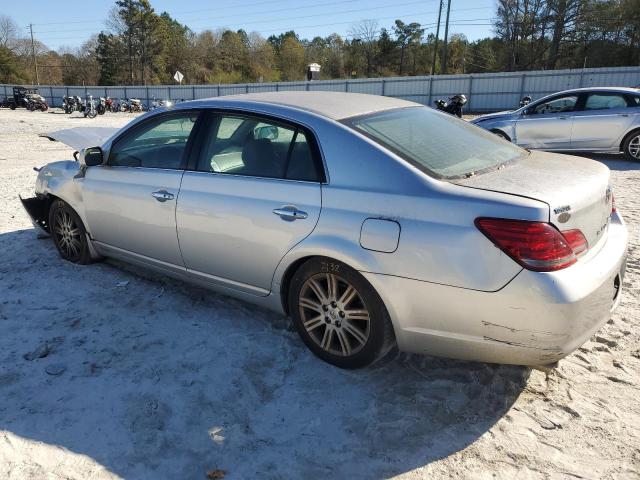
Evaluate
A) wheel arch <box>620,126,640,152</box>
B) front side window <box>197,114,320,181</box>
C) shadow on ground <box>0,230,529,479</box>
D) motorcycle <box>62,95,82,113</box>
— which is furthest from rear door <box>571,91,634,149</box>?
motorcycle <box>62,95,82,113</box>

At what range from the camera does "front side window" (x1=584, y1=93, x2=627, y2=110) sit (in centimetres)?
1009

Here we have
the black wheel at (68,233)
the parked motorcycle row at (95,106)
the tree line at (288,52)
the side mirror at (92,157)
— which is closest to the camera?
the side mirror at (92,157)

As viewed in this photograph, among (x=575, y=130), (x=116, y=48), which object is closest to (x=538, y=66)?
(x=575, y=130)

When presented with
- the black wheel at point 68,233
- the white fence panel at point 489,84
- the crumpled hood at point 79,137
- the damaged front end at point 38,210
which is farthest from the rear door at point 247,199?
the white fence panel at point 489,84

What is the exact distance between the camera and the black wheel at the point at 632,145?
10117 millimetres

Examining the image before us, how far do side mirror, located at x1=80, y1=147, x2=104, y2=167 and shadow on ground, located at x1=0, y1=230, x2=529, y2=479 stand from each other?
3.82ft

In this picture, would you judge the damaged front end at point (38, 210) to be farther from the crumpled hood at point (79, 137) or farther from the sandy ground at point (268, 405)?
the sandy ground at point (268, 405)

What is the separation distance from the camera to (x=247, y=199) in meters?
3.19

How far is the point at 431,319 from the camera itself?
8.48 feet

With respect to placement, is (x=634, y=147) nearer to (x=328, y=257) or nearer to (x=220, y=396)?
(x=328, y=257)

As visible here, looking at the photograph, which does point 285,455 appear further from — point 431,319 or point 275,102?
point 275,102

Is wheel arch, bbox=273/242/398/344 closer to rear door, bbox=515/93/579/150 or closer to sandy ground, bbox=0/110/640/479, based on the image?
sandy ground, bbox=0/110/640/479

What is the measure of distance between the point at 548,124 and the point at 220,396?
10042mm

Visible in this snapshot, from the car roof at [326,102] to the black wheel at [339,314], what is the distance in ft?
3.12
